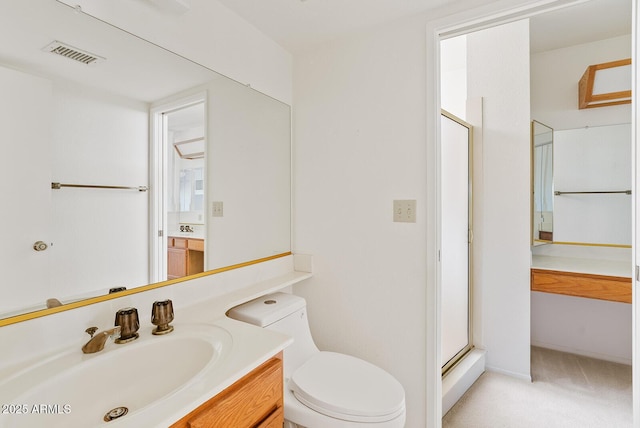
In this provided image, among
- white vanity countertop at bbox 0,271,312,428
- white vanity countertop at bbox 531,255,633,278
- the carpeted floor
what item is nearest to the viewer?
white vanity countertop at bbox 0,271,312,428

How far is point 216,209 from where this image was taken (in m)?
1.50

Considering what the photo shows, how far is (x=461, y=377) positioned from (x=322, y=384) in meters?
1.14

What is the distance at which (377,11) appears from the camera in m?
1.51

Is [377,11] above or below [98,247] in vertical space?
above

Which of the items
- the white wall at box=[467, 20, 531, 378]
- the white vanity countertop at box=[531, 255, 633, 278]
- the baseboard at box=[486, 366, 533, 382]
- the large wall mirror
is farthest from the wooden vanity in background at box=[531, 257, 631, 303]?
the large wall mirror

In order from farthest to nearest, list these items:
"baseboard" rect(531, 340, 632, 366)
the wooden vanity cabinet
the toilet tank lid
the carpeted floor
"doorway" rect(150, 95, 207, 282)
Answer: "baseboard" rect(531, 340, 632, 366), the carpeted floor, the toilet tank lid, "doorway" rect(150, 95, 207, 282), the wooden vanity cabinet

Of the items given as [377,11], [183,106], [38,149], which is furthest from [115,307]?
[377,11]

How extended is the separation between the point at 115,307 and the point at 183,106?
82 centimetres

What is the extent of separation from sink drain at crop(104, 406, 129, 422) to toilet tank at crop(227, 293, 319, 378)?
0.58 m

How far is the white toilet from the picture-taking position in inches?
46.3

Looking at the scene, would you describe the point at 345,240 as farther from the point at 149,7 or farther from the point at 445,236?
the point at 149,7

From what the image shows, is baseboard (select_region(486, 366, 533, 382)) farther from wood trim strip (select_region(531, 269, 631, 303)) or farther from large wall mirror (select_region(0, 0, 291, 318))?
large wall mirror (select_region(0, 0, 291, 318))

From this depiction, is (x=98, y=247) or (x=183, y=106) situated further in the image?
(x=183, y=106)

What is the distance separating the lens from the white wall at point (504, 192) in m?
2.25
